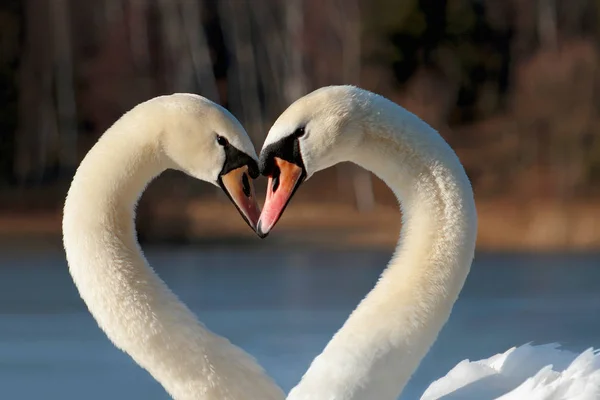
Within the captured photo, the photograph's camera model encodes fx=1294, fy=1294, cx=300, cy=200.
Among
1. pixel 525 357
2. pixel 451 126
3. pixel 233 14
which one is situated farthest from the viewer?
pixel 233 14

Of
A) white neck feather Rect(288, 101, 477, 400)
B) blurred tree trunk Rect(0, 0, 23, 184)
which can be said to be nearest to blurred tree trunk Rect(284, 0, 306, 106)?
blurred tree trunk Rect(0, 0, 23, 184)

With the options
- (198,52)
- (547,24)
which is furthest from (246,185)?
(547,24)

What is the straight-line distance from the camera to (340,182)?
24.9 metres

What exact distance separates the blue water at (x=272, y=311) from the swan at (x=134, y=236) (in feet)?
8.19

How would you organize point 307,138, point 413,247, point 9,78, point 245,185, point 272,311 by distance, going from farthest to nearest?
point 9,78 → point 272,311 → point 245,185 → point 413,247 → point 307,138

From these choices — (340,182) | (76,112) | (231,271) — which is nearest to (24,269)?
(231,271)

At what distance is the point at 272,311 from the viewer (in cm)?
1125

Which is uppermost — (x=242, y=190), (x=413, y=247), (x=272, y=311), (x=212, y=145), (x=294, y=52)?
(x=212, y=145)

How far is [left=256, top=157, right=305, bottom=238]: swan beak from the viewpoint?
4086mm

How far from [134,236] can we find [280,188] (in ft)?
2.36

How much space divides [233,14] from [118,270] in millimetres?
25717

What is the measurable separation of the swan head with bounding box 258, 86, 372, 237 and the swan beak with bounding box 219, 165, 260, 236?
200mm

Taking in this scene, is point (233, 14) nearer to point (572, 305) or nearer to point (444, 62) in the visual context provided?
point (444, 62)

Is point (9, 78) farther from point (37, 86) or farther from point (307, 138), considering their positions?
point (307, 138)
